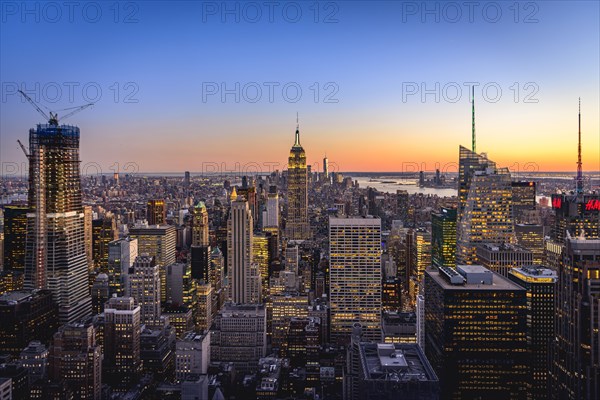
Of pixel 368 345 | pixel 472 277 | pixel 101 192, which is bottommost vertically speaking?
pixel 368 345

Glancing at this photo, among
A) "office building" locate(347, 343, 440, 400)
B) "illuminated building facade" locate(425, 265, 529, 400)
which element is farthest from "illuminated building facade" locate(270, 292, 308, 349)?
"office building" locate(347, 343, 440, 400)

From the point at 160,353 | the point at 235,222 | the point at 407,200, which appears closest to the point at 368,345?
the point at 160,353

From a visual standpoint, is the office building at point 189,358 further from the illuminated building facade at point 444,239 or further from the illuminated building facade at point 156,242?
the illuminated building facade at point 444,239

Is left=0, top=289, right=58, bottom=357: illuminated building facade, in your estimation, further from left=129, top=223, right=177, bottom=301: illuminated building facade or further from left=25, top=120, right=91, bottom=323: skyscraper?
left=129, top=223, right=177, bottom=301: illuminated building facade

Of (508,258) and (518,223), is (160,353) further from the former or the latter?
(518,223)

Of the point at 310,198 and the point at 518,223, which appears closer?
the point at 518,223

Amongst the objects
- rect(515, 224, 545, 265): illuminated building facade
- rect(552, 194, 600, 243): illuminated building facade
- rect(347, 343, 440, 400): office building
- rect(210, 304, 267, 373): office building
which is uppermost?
rect(552, 194, 600, 243): illuminated building facade

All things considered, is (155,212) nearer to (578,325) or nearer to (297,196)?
(297,196)
